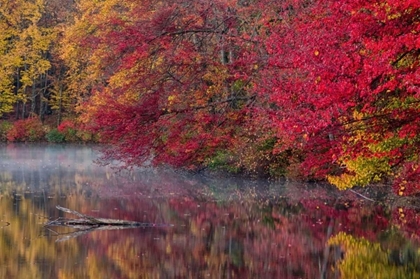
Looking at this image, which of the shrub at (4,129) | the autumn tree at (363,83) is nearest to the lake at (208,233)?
the autumn tree at (363,83)

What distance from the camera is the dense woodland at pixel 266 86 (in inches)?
530

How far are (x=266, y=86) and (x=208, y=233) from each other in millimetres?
5504

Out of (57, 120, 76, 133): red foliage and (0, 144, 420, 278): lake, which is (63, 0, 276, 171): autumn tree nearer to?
(0, 144, 420, 278): lake

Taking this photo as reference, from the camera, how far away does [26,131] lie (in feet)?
176

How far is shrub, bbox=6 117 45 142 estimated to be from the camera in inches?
2093

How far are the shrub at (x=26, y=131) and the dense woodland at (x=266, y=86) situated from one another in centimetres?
1386

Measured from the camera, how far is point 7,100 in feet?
176

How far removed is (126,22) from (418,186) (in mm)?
18621

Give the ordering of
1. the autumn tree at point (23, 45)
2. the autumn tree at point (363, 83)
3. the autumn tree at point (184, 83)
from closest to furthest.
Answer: the autumn tree at point (363, 83) → the autumn tree at point (184, 83) → the autumn tree at point (23, 45)

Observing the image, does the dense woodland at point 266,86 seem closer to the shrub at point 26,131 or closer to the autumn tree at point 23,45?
the autumn tree at point 23,45

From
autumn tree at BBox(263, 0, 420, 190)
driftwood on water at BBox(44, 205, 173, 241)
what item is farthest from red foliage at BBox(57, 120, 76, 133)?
autumn tree at BBox(263, 0, 420, 190)

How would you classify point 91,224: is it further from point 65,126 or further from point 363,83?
point 65,126

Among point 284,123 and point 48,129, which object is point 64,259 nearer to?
point 284,123

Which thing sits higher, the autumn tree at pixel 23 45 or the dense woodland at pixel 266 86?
the autumn tree at pixel 23 45
